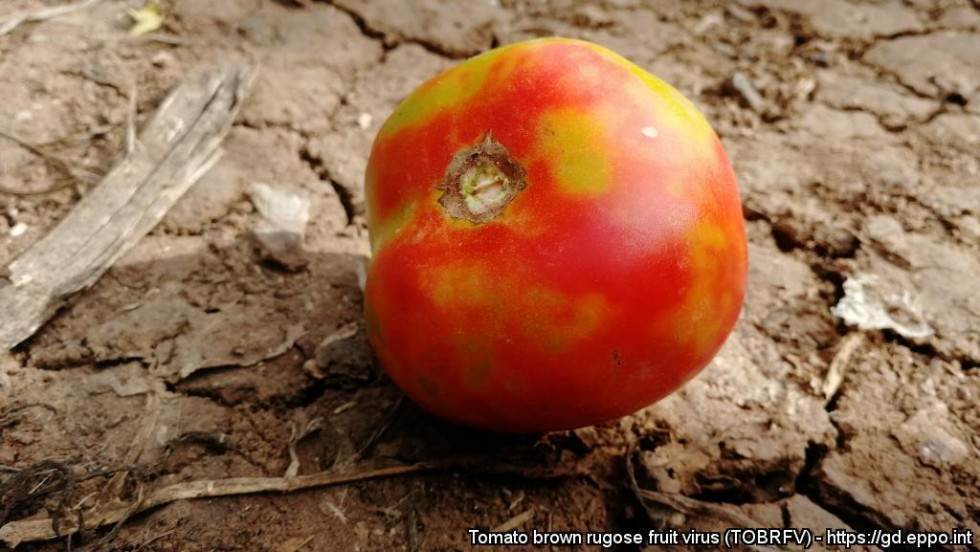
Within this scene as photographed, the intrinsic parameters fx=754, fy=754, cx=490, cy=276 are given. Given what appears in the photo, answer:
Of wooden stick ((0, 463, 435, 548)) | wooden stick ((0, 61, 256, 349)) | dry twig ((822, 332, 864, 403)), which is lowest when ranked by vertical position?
wooden stick ((0, 463, 435, 548))

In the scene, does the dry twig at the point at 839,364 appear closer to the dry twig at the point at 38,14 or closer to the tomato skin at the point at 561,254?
the tomato skin at the point at 561,254

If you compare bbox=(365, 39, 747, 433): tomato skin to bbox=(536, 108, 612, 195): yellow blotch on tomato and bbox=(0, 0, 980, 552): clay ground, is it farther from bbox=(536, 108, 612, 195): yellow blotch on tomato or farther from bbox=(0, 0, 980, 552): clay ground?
bbox=(0, 0, 980, 552): clay ground

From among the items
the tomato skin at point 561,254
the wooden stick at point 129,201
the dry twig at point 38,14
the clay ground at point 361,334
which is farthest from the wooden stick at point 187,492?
the dry twig at point 38,14

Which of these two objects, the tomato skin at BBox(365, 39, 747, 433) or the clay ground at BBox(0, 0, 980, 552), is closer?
the tomato skin at BBox(365, 39, 747, 433)

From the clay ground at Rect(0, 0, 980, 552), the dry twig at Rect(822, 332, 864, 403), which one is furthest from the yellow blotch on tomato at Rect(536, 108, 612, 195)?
the dry twig at Rect(822, 332, 864, 403)

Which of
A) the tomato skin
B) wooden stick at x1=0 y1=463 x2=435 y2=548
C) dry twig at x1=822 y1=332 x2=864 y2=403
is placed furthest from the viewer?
dry twig at x1=822 y1=332 x2=864 y2=403

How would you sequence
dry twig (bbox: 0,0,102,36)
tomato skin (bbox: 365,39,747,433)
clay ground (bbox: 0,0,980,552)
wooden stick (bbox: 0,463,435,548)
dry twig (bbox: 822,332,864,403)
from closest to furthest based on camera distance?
tomato skin (bbox: 365,39,747,433) → wooden stick (bbox: 0,463,435,548) → clay ground (bbox: 0,0,980,552) → dry twig (bbox: 822,332,864,403) → dry twig (bbox: 0,0,102,36)

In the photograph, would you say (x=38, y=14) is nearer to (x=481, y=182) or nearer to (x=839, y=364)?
(x=481, y=182)
